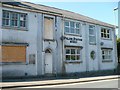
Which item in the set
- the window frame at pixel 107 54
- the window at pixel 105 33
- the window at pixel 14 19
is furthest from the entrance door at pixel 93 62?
the window at pixel 14 19

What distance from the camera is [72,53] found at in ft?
104

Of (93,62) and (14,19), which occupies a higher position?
(14,19)

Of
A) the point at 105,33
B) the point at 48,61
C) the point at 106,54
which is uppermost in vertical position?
the point at 105,33

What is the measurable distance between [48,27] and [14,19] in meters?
4.71

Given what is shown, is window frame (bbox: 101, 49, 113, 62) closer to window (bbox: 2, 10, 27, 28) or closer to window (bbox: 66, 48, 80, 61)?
window (bbox: 66, 48, 80, 61)

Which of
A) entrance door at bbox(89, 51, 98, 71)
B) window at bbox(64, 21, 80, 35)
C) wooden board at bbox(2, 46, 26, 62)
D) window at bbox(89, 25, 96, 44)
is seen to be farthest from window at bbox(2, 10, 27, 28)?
entrance door at bbox(89, 51, 98, 71)

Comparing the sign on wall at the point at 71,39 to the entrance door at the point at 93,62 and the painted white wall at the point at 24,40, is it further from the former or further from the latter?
the painted white wall at the point at 24,40

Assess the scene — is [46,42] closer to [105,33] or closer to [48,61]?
[48,61]

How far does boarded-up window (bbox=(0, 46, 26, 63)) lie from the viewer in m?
23.7

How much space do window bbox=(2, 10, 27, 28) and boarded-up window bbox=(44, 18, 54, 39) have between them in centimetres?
293

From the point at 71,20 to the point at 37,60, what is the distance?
25.3 feet

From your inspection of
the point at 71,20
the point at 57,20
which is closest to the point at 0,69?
the point at 57,20

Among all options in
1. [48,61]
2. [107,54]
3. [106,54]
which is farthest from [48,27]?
[107,54]

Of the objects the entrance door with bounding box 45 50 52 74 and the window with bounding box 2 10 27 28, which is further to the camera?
the entrance door with bounding box 45 50 52 74
